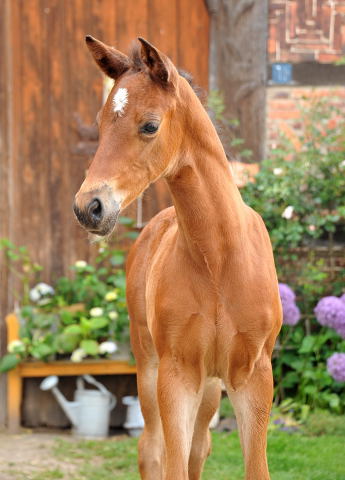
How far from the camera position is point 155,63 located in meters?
2.88

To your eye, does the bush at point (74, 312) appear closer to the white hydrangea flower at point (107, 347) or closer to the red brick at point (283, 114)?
the white hydrangea flower at point (107, 347)

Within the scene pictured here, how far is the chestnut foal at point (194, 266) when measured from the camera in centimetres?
289

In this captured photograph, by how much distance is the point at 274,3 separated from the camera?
642 cm

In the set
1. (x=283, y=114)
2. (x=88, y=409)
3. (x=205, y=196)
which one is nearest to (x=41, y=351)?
(x=88, y=409)

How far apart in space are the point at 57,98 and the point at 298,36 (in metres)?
1.96

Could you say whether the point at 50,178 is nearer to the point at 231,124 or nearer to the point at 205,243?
the point at 231,124

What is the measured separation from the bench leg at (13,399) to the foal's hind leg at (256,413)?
3252 mm

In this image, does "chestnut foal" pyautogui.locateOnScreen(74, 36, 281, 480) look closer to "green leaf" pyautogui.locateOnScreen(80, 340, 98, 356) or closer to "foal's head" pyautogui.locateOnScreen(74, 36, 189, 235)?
"foal's head" pyautogui.locateOnScreen(74, 36, 189, 235)

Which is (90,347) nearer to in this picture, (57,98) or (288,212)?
(288,212)

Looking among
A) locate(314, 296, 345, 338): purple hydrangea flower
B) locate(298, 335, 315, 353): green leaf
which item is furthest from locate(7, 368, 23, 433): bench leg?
locate(314, 296, 345, 338): purple hydrangea flower

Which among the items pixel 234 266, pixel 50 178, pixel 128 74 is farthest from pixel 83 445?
pixel 128 74

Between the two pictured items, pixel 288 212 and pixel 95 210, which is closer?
pixel 95 210

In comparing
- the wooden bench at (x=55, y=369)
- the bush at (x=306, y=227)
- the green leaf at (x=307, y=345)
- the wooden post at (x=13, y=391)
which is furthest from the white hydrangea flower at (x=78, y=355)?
the green leaf at (x=307, y=345)

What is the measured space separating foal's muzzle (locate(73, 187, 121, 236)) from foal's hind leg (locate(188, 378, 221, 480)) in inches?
59.5
